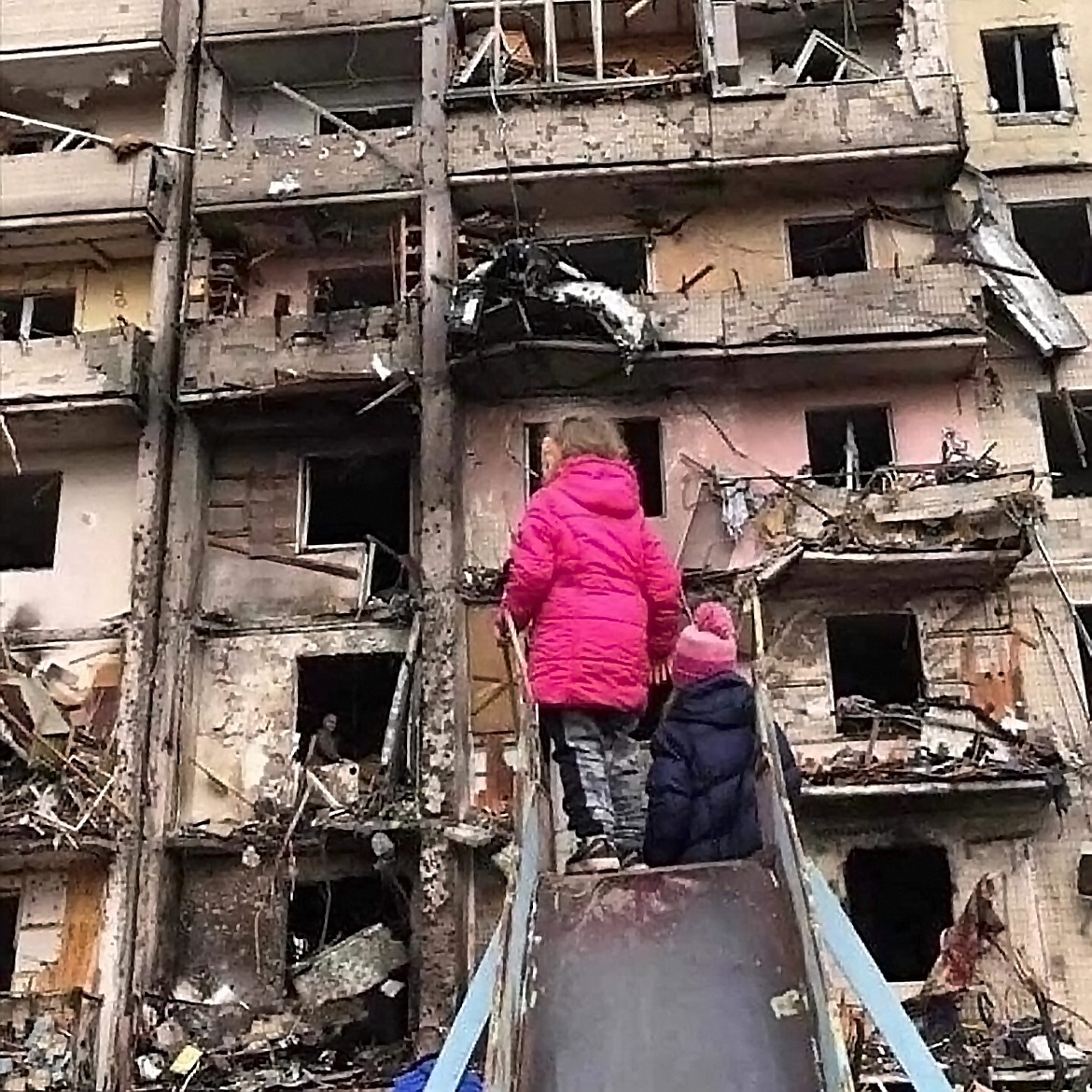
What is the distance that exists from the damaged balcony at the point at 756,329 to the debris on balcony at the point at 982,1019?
19.5 feet

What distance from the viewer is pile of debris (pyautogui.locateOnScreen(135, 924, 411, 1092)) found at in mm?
14453

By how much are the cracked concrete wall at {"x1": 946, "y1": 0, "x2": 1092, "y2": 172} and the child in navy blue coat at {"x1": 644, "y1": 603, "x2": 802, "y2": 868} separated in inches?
511

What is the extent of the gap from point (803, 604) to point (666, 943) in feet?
33.7

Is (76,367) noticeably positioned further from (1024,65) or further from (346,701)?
(1024,65)

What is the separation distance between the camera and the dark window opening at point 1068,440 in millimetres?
17000

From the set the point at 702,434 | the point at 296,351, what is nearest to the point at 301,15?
the point at 296,351

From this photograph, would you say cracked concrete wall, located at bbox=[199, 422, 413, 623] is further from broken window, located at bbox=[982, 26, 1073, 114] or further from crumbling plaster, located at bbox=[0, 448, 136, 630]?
broken window, located at bbox=[982, 26, 1073, 114]

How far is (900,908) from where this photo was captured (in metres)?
16.3

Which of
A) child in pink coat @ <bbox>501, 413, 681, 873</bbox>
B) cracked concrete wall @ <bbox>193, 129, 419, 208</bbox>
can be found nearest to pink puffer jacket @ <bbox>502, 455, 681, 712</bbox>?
child in pink coat @ <bbox>501, 413, 681, 873</bbox>

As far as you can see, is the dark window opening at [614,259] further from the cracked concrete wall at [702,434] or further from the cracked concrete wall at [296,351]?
the cracked concrete wall at [296,351]

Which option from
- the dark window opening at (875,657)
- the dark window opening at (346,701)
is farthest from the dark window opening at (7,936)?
the dark window opening at (875,657)

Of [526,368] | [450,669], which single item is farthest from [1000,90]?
[450,669]

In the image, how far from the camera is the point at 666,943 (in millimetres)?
6215

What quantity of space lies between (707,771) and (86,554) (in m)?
12.3
